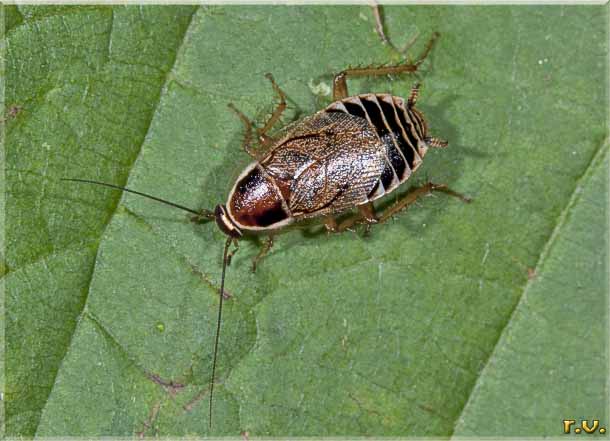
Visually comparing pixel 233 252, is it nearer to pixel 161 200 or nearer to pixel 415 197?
pixel 161 200

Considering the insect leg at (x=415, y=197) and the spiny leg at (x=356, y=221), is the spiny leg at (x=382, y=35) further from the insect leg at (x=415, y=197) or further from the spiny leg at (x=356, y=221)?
the spiny leg at (x=356, y=221)

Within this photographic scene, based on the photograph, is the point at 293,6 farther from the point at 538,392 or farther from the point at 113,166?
the point at 538,392

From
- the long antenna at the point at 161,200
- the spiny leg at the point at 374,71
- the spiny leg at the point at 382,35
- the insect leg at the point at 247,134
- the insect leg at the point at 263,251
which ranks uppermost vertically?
the spiny leg at the point at 382,35

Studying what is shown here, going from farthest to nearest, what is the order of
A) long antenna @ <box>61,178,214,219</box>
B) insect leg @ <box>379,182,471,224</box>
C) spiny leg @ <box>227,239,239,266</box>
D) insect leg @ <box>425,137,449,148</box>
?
insect leg @ <box>379,182,471,224</box>, spiny leg @ <box>227,239,239,266</box>, insect leg @ <box>425,137,449,148</box>, long antenna @ <box>61,178,214,219</box>

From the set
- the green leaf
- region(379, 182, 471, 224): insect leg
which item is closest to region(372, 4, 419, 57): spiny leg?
the green leaf

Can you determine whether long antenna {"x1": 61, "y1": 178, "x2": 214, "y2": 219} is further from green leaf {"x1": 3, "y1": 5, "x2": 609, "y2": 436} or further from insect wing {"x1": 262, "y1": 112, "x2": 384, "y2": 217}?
insect wing {"x1": 262, "y1": 112, "x2": 384, "y2": 217}

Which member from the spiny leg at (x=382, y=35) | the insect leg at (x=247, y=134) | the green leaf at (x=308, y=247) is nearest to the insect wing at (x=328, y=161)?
the insect leg at (x=247, y=134)
